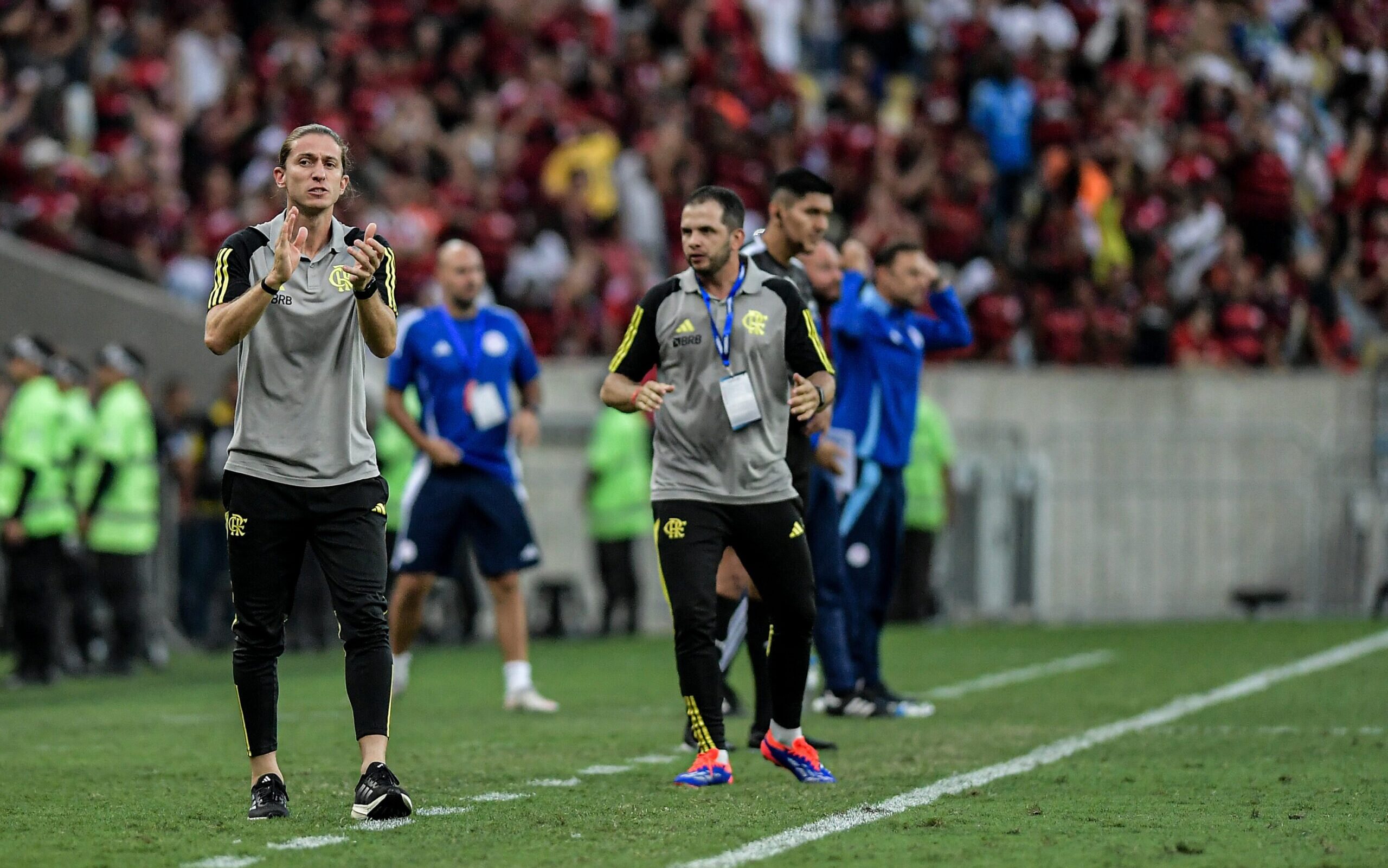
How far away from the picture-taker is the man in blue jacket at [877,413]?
35.0 feet

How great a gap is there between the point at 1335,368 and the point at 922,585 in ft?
16.2

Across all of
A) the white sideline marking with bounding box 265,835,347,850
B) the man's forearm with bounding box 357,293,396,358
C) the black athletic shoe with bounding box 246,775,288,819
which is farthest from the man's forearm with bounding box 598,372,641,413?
the white sideline marking with bounding box 265,835,347,850

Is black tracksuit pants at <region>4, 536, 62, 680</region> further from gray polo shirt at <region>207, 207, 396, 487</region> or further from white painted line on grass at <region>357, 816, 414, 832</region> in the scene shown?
white painted line on grass at <region>357, 816, 414, 832</region>

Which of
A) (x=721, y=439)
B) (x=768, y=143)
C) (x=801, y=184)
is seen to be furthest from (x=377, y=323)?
(x=768, y=143)

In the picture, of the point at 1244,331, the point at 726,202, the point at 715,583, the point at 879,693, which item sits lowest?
the point at 879,693

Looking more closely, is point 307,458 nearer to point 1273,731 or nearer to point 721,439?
point 721,439

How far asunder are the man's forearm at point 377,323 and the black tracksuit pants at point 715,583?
4.50ft

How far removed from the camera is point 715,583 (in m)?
7.77

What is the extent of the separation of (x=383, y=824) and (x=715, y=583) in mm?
1676

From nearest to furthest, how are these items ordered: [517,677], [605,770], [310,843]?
[310,843], [605,770], [517,677]

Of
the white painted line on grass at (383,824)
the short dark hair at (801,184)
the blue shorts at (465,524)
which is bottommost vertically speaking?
the white painted line on grass at (383,824)

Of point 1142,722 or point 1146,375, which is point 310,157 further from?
point 1146,375

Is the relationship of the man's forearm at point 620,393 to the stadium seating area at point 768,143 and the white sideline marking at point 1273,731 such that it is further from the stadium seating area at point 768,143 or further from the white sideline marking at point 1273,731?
the stadium seating area at point 768,143

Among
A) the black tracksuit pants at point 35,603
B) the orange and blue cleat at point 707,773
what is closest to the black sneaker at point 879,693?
the orange and blue cleat at point 707,773
